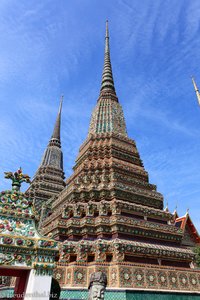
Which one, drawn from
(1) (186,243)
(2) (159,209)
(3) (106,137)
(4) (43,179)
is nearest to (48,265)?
(2) (159,209)

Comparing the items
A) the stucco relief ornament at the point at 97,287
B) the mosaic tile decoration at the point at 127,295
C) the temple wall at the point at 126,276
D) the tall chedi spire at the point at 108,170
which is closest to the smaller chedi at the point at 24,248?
the stucco relief ornament at the point at 97,287

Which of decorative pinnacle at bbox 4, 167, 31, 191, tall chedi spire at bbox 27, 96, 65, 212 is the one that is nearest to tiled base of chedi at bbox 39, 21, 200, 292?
decorative pinnacle at bbox 4, 167, 31, 191

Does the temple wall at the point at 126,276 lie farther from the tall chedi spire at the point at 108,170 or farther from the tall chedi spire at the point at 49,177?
the tall chedi spire at the point at 49,177

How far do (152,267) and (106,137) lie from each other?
1258 centimetres

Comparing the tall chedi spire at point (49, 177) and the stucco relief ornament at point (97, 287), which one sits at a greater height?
the tall chedi spire at point (49, 177)

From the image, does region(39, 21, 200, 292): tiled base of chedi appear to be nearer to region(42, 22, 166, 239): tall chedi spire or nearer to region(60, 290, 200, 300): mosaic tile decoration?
region(42, 22, 166, 239): tall chedi spire

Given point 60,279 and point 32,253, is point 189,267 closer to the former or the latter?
point 60,279

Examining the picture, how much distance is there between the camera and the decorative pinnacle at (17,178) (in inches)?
302

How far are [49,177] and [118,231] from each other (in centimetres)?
2387

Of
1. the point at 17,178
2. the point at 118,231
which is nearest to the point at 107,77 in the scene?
the point at 118,231

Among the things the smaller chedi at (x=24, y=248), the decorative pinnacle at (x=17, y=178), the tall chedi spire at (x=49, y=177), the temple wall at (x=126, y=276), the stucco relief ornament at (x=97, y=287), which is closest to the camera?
the smaller chedi at (x=24, y=248)

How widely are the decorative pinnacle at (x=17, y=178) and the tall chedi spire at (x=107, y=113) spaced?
17.8 meters

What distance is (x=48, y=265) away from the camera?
6.66m

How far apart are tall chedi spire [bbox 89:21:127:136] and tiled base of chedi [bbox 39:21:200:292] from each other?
235 centimetres
